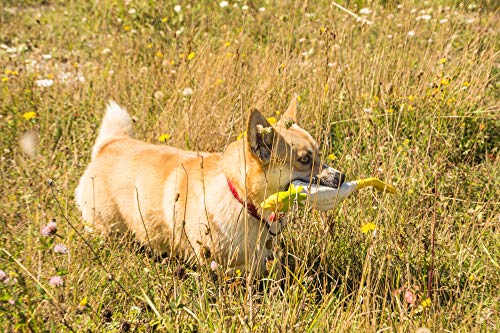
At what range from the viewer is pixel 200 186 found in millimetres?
3246

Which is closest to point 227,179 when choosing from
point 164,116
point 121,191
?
point 121,191

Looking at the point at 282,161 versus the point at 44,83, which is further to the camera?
the point at 44,83

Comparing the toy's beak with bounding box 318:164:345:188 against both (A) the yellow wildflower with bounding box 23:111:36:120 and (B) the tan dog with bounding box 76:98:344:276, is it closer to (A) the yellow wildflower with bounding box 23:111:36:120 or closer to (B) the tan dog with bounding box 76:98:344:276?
(B) the tan dog with bounding box 76:98:344:276

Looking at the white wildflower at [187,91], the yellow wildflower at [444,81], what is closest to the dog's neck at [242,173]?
the white wildflower at [187,91]

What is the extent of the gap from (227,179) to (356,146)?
115 cm

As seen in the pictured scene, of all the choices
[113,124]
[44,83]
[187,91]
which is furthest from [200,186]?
[44,83]

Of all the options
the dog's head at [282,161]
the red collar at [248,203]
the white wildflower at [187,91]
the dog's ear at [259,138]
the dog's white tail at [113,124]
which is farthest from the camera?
the white wildflower at [187,91]

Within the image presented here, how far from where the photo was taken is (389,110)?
4125mm

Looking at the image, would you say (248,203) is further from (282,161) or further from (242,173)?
(282,161)

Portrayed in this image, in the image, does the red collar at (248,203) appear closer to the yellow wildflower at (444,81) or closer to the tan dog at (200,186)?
the tan dog at (200,186)

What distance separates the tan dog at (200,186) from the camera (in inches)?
118

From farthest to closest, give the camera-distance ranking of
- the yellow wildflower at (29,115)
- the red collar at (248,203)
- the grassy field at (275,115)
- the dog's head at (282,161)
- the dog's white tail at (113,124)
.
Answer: the yellow wildflower at (29,115), the dog's white tail at (113,124), the red collar at (248,203), the dog's head at (282,161), the grassy field at (275,115)

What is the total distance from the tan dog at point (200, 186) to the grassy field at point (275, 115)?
14 centimetres

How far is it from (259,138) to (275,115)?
147 centimetres
